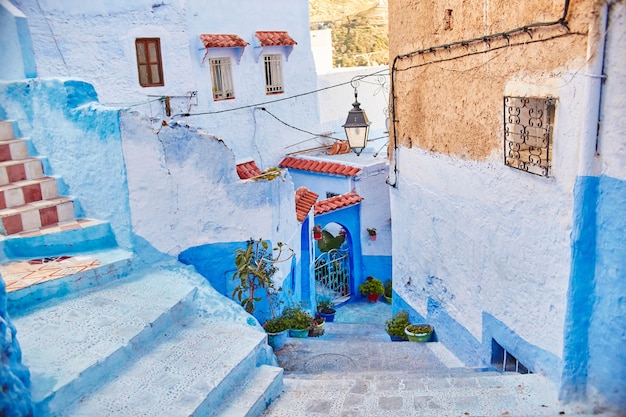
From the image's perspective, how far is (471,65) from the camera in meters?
6.41

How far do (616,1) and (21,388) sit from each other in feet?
16.3

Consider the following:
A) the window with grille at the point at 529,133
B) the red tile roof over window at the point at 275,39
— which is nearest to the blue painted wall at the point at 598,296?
the window with grille at the point at 529,133

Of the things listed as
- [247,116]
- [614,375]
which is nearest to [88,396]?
[614,375]

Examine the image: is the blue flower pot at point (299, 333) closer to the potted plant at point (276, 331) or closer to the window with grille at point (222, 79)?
the potted plant at point (276, 331)

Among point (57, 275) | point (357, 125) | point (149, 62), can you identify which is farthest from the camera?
point (149, 62)

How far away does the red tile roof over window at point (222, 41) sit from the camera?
1479 centimetres

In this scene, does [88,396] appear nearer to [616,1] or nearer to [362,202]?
[616,1]

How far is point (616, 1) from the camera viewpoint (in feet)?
13.8

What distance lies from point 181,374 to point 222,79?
12313mm

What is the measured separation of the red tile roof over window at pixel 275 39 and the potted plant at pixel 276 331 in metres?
10.8

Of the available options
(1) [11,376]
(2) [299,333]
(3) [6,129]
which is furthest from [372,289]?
(1) [11,376]

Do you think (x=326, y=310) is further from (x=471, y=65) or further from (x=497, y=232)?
(x=471, y=65)

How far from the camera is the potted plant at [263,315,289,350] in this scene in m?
7.05

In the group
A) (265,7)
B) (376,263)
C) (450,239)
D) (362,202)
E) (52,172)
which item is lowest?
(376,263)
